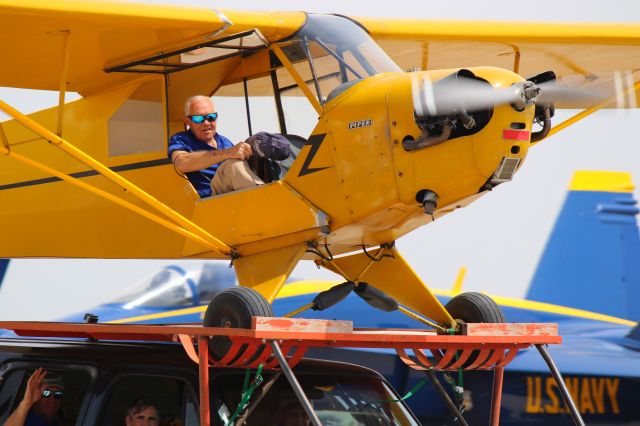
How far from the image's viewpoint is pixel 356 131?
6461mm

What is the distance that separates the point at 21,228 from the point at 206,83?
1.89 m

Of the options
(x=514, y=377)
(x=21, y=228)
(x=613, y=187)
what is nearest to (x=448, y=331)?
(x=21, y=228)

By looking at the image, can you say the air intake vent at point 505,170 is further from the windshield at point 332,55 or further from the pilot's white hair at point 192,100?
the pilot's white hair at point 192,100

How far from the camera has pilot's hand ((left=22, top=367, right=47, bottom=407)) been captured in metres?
6.14

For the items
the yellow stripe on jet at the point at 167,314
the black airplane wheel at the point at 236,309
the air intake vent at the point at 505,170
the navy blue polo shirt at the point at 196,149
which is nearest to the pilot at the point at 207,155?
the navy blue polo shirt at the point at 196,149

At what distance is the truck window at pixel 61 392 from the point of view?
6.04m

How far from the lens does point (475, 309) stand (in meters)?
6.96

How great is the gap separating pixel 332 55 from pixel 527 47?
252 centimetres

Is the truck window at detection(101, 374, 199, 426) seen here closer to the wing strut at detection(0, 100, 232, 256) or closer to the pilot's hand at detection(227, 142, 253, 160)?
the wing strut at detection(0, 100, 232, 256)

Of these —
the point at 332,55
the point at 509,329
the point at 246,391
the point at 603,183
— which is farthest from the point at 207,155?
the point at 603,183

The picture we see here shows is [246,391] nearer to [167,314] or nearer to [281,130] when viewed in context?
[281,130]

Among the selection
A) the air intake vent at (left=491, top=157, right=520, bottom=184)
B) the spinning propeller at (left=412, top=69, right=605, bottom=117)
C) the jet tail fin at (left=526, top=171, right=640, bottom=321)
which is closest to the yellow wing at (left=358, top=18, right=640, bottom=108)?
the spinning propeller at (left=412, top=69, right=605, bottom=117)

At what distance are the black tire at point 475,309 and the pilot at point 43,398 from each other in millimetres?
2460

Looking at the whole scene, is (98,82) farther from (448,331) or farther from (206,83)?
(448,331)
